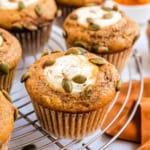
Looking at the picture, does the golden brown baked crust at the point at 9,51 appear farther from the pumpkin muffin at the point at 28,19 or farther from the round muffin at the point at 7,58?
the pumpkin muffin at the point at 28,19

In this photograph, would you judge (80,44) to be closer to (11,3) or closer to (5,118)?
(11,3)

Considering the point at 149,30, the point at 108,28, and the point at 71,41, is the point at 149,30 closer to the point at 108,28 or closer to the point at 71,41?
→ the point at 108,28

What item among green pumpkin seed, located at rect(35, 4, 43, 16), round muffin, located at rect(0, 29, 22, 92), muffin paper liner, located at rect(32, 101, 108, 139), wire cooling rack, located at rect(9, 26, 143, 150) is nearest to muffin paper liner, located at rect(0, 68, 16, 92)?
round muffin, located at rect(0, 29, 22, 92)

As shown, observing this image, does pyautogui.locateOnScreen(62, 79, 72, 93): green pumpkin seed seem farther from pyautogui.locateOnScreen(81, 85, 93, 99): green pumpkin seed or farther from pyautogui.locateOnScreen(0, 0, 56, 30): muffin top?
pyautogui.locateOnScreen(0, 0, 56, 30): muffin top

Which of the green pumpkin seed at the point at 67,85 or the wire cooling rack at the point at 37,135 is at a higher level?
the green pumpkin seed at the point at 67,85

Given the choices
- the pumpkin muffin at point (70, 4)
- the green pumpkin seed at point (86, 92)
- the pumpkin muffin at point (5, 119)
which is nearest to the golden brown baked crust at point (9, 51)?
the pumpkin muffin at point (5, 119)

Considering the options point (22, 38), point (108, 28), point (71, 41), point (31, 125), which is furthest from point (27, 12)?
point (31, 125)

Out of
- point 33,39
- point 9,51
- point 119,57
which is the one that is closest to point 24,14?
point 33,39
